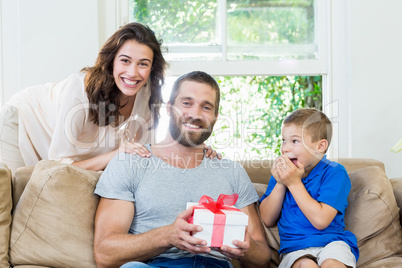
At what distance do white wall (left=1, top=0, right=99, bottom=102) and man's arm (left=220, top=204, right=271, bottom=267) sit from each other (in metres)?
1.47

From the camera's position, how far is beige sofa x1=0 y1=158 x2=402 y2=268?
Result: 1817 mm

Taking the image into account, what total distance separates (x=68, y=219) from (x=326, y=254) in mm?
997

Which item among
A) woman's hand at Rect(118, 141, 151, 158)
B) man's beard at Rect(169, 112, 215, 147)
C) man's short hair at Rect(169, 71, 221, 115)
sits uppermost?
man's short hair at Rect(169, 71, 221, 115)

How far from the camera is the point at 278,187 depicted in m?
1.96

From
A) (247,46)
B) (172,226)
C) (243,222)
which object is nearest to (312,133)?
(243,222)

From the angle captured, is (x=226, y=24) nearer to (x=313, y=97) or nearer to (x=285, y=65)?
(x=285, y=65)

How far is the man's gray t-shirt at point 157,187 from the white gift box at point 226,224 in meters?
0.31

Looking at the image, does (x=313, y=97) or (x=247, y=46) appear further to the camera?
(x=313, y=97)

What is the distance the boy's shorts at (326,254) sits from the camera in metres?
→ 1.73

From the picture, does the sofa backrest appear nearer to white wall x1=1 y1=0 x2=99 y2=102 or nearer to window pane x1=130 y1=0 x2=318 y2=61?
window pane x1=130 y1=0 x2=318 y2=61

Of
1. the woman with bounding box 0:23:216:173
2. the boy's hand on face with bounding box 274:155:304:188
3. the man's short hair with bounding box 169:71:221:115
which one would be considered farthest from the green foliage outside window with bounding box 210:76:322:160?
the boy's hand on face with bounding box 274:155:304:188

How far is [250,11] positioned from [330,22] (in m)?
0.52

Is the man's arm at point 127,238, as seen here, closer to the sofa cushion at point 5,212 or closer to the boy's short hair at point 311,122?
the sofa cushion at point 5,212

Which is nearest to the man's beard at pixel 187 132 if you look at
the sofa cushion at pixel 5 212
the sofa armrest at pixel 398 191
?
the sofa cushion at pixel 5 212
